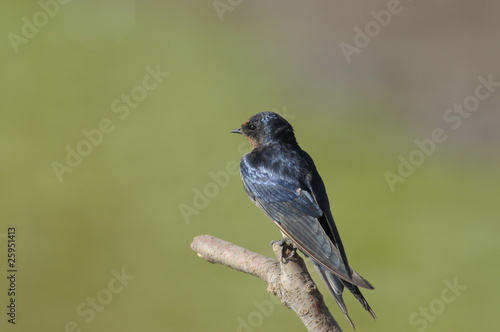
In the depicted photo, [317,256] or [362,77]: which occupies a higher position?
[362,77]

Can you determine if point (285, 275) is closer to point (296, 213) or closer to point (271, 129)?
point (296, 213)

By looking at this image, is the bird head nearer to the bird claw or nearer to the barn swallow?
the barn swallow

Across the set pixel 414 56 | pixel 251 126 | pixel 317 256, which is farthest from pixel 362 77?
pixel 317 256

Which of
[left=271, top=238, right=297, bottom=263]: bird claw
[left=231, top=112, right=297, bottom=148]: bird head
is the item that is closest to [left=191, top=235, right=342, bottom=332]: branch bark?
[left=271, top=238, right=297, bottom=263]: bird claw

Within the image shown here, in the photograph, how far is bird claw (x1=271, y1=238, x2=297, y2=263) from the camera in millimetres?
1748

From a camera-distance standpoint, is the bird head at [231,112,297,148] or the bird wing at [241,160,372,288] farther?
the bird head at [231,112,297,148]

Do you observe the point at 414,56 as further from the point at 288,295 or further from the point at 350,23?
the point at 288,295

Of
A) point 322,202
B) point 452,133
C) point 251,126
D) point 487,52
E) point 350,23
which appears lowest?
point 322,202

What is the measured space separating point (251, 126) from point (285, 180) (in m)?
0.20

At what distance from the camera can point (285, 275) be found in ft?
5.58

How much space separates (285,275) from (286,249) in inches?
3.4

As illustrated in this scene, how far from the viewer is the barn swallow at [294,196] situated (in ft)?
5.70

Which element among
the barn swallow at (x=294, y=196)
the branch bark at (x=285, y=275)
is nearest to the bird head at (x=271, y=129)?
the barn swallow at (x=294, y=196)

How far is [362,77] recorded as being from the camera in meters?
5.78
